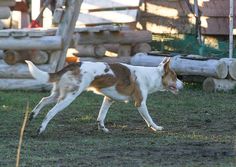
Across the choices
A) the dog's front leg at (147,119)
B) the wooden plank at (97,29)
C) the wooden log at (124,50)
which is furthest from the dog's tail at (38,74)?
the wooden log at (124,50)

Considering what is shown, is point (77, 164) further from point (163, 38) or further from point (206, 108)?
point (163, 38)

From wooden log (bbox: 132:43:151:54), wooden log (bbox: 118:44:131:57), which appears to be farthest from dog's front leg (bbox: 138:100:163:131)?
wooden log (bbox: 132:43:151:54)

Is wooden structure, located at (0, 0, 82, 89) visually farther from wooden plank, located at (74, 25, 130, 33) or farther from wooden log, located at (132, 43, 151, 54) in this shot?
wooden log, located at (132, 43, 151, 54)

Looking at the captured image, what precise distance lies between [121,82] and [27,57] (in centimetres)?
470

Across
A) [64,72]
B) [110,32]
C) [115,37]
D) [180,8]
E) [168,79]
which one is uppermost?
[64,72]

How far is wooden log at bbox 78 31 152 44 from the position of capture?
57.0 feet

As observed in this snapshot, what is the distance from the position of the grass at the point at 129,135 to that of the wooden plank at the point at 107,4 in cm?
588

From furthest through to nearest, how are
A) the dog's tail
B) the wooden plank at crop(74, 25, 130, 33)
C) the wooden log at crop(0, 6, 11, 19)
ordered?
the wooden log at crop(0, 6, 11, 19) → the wooden plank at crop(74, 25, 130, 33) → the dog's tail

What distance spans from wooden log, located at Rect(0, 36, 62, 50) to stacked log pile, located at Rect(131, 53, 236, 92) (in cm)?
248

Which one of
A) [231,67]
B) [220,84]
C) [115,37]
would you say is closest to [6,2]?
[115,37]

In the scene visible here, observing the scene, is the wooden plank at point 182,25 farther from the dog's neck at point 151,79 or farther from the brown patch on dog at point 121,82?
the brown patch on dog at point 121,82

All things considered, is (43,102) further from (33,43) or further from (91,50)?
(91,50)

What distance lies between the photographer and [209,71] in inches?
586

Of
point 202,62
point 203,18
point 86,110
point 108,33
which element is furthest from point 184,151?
point 203,18
